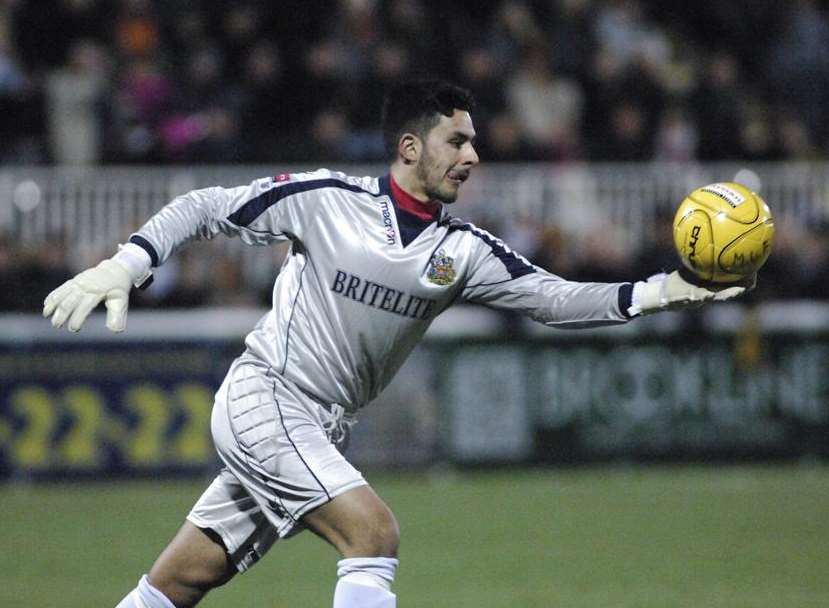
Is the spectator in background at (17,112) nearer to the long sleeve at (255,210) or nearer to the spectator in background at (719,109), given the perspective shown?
the spectator in background at (719,109)

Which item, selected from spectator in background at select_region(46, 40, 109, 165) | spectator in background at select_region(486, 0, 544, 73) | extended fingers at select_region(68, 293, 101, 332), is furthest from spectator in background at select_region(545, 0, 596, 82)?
extended fingers at select_region(68, 293, 101, 332)

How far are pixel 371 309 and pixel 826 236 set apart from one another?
1017 cm

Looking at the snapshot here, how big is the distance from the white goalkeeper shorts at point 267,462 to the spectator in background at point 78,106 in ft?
30.5

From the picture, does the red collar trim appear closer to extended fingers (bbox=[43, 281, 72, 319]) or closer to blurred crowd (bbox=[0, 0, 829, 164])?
extended fingers (bbox=[43, 281, 72, 319])

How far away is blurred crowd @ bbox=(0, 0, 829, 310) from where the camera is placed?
14.5 m

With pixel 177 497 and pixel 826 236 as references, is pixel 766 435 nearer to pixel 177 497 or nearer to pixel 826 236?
pixel 826 236

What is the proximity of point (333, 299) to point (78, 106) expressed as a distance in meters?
9.58

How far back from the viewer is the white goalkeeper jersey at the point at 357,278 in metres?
5.68

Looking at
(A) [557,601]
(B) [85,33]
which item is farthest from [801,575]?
(B) [85,33]

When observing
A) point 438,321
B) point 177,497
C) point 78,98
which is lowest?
point 177,497

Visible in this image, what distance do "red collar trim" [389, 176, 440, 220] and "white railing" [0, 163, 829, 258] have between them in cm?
865

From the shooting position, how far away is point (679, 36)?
17.1 m

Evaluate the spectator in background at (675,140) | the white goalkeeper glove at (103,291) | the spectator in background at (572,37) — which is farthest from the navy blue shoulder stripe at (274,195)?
the spectator in background at (572,37)

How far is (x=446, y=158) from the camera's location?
577 centimetres
